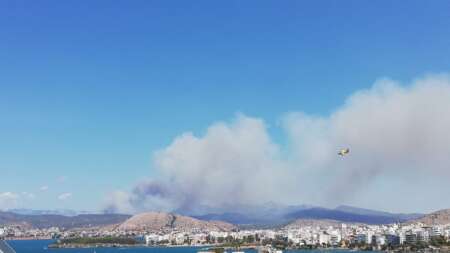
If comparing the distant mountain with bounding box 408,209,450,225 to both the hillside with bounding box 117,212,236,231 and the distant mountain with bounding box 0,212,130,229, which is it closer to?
the hillside with bounding box 117,212,236,231

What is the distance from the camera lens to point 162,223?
387ft

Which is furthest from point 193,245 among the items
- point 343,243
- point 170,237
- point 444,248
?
point 444,248

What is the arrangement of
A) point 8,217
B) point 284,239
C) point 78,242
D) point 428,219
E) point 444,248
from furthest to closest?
point 8,217
point 428,219
point 78,242
point 284,239
point 444,248

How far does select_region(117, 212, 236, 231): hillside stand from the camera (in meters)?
112

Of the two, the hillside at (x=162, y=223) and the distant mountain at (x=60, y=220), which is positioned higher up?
the distant mountain at (x=60, y=220)

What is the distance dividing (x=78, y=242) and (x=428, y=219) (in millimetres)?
53728

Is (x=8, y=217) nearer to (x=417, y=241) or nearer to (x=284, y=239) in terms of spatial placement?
(x=284, y=239)

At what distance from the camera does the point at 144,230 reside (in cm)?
10675

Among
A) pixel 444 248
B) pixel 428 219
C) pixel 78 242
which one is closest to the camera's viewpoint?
pixel 444 248

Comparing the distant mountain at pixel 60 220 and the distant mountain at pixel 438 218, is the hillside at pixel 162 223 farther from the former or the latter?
the distant mountain at pixel 438 218

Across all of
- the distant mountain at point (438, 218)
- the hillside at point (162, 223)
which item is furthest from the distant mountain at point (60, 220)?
the distant mountain at point (438, 218)

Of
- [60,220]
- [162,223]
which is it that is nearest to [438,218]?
[162,223]

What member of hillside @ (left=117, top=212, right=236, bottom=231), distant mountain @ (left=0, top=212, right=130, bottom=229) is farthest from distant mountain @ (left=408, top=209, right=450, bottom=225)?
distant mountain @ (left=0, top=212, right=130, bottom=229)

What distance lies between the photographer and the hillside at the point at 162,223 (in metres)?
112
